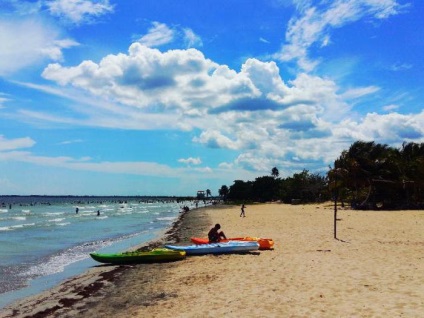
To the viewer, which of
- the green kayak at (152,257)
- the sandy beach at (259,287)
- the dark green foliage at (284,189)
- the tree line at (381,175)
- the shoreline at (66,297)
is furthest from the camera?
the dark green foliage at (284,189)

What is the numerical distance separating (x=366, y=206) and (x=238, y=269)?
129 ft

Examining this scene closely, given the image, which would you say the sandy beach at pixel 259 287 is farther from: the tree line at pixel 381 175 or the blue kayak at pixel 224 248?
the tree line at pixel 381 175

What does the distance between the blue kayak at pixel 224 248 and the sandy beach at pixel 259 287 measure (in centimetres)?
40

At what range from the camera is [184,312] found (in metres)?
→ 9.15

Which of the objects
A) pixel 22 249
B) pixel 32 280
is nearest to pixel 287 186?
pixel 22 249

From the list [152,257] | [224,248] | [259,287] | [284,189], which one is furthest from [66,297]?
[284,189]

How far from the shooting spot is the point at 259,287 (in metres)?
10.9

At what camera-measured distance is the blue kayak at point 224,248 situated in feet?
55.9

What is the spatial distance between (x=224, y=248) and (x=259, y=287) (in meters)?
6.44

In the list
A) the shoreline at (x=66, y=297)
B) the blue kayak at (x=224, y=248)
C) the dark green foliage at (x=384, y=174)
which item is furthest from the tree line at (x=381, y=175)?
the shoreline at (x=66, y=297)

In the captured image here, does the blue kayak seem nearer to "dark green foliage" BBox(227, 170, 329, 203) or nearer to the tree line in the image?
the tree line

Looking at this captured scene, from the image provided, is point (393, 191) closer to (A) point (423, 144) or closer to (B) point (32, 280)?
(A) point (423, 144)

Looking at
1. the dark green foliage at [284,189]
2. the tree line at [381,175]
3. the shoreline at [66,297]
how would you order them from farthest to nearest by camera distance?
the dark green foliage at [284,189] < the tree line at [381,175] < the shoreline at [66,297]

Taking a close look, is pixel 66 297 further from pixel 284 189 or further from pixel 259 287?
pixel 284 189
